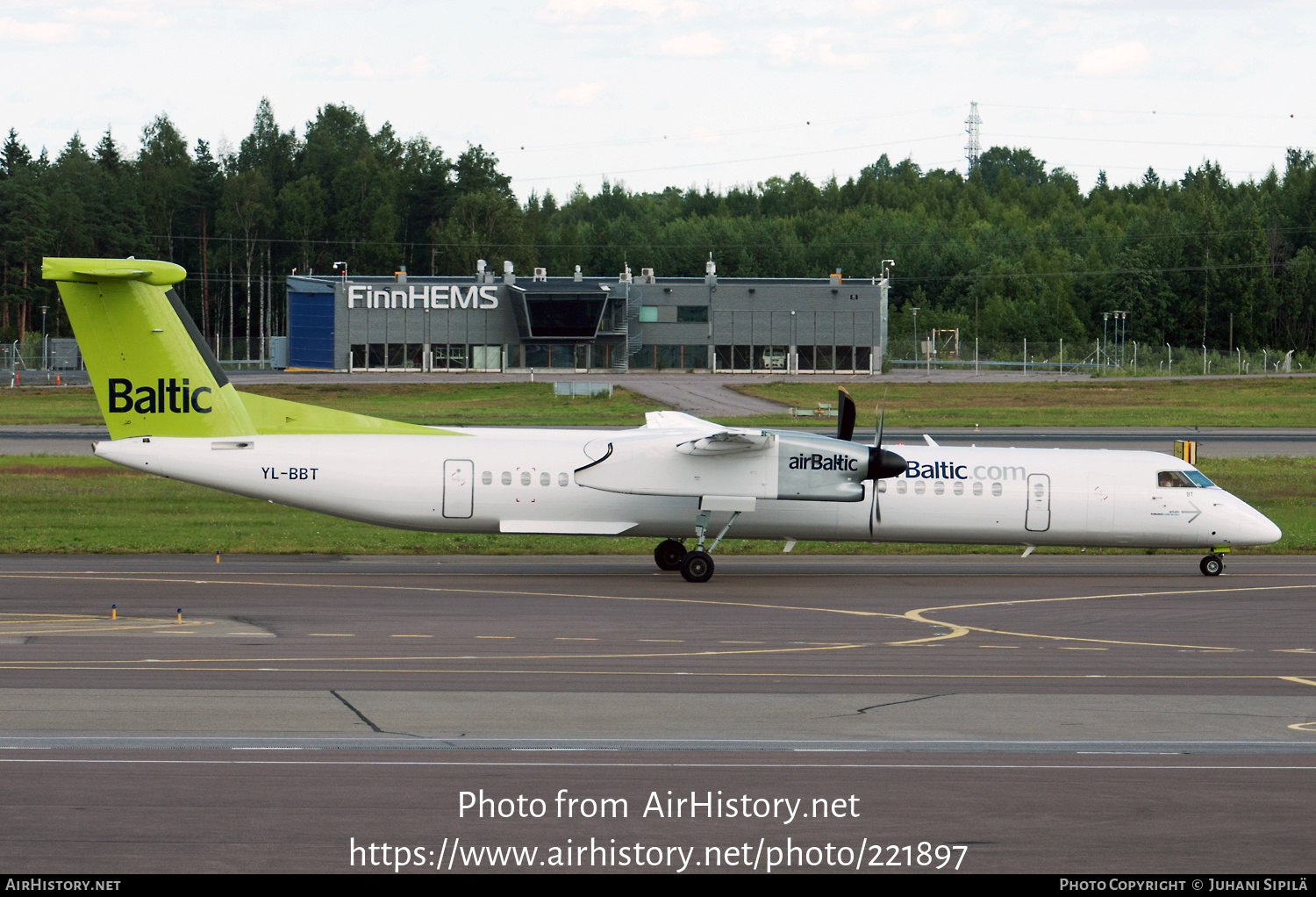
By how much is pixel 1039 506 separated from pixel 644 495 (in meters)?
8.32

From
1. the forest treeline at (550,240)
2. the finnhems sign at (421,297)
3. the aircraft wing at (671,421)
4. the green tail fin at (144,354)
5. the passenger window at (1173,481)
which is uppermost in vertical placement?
the forest treeline at (550,240)

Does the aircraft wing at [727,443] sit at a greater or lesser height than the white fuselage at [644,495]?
greater

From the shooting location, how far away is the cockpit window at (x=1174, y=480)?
26938 mm

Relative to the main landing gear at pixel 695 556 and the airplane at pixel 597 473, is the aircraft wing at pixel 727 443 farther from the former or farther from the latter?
the main landing gear at pixel 695 556

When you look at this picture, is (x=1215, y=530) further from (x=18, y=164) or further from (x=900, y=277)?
(x=18, y=164)

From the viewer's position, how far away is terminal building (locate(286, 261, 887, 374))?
10181cm

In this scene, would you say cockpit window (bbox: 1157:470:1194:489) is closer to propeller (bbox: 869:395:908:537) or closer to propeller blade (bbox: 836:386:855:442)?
propeller (bbox: 869:395:908:537)

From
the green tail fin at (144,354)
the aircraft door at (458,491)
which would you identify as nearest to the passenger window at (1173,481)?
the aircraft door at (458,491)

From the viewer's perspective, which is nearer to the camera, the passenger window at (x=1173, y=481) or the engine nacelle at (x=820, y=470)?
the engine nacelle at (x=820, y=470)

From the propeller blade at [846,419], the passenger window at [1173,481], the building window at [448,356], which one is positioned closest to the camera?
the propeller blade at [846,419]

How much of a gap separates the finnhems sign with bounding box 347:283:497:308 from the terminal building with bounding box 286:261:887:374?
0.23 ft

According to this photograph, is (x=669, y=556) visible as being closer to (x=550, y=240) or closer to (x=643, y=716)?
(x=643, y=716)

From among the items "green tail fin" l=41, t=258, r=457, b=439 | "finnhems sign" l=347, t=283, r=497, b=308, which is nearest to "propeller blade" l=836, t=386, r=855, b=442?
"green tail fin" l=41, t=258, r=457, b=439

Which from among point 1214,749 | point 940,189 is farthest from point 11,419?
point 940,189
